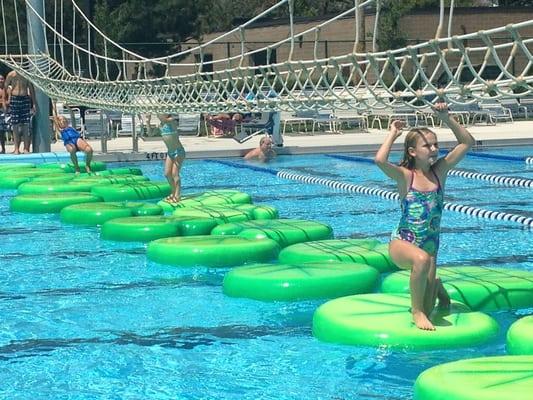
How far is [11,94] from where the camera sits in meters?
16.9

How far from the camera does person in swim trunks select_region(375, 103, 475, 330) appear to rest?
5797mm

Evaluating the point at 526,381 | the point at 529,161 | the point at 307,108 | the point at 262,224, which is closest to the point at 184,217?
the point at 262,224

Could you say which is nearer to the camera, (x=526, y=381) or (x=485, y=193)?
(x=526, y=381)

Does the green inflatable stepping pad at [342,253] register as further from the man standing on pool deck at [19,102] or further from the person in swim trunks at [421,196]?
the man standing on pool deck at [19,102]

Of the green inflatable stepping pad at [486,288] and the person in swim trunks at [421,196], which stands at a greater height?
the person in swim trunks at [421,196]

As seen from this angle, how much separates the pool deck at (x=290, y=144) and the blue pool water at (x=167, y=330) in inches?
265

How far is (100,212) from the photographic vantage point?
10.5 m

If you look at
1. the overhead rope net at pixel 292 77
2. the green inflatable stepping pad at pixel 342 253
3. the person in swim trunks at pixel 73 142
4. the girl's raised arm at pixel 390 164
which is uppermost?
the overhead rope net at pixel 292 77

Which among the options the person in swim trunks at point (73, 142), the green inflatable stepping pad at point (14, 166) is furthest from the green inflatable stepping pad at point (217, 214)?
the green inflatable stepping pad at point (14, 166)

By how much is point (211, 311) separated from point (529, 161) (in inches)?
386

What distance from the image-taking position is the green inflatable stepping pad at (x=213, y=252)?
8.24 meters

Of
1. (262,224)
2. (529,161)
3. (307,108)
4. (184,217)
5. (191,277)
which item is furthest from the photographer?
(529,161)

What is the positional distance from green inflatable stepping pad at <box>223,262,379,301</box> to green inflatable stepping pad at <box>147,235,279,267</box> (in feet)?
2.85

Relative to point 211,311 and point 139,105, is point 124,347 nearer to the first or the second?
point 211,311
